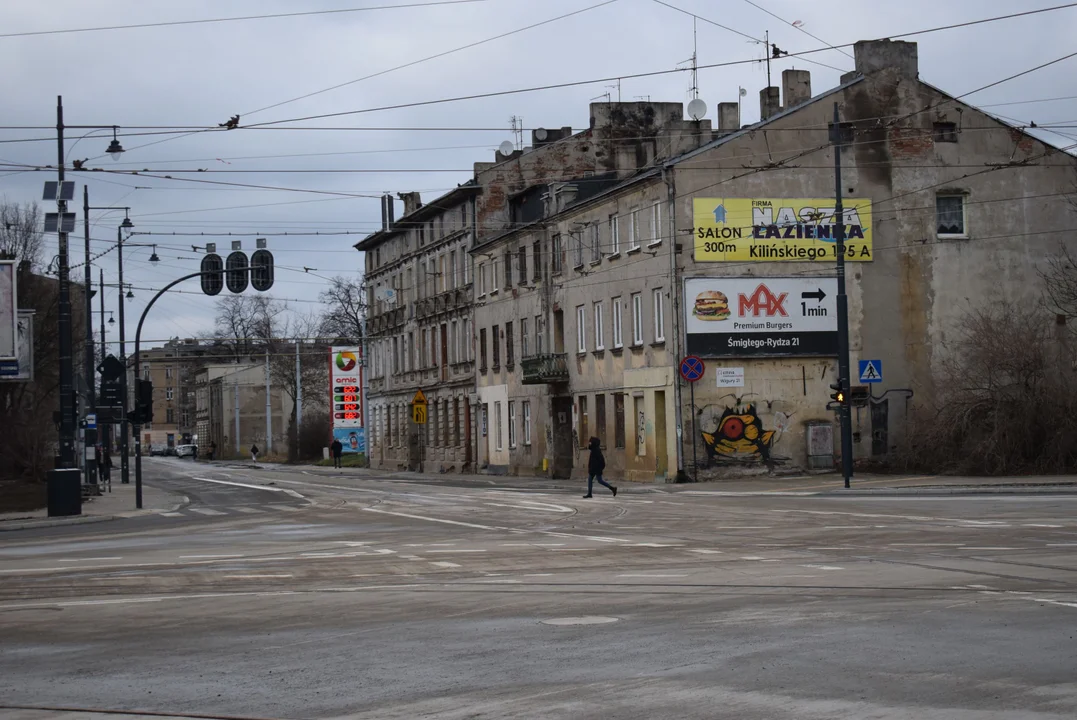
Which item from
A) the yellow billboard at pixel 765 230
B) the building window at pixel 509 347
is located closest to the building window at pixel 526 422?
the building window at pixel 509 347

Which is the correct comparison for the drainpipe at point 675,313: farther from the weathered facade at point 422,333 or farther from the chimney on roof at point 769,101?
the weathered facade at point 422,333

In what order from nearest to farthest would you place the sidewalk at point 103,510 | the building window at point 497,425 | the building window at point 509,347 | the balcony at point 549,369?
the sidewalk at point 103,510 < the balcony at point 549,369 < the building window at point 509,347 < the building window at point 497,425

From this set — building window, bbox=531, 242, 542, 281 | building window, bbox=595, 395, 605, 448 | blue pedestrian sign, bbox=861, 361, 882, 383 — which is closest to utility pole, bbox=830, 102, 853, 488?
blue pedestrian sign, bbox=861, 361, 882, 383

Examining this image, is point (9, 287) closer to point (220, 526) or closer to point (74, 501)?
point (74, 501)

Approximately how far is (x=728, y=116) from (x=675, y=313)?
14.5 meters

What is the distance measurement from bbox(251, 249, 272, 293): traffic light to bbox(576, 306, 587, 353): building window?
1539 centimetres

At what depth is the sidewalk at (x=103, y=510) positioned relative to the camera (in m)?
30.4

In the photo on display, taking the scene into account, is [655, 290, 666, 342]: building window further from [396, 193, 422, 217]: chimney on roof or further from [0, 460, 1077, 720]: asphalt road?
[396, 193, 422, 217]: chimney on roof

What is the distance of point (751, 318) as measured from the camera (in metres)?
43.3

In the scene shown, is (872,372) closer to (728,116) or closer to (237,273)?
(237,273)

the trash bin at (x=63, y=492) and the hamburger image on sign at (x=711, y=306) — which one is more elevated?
the hamburger image on sign at (x=711, y=306)

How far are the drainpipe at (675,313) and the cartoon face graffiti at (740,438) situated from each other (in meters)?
0.77

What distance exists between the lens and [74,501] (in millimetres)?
32156

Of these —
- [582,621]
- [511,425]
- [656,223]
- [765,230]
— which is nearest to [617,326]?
[656,223]
